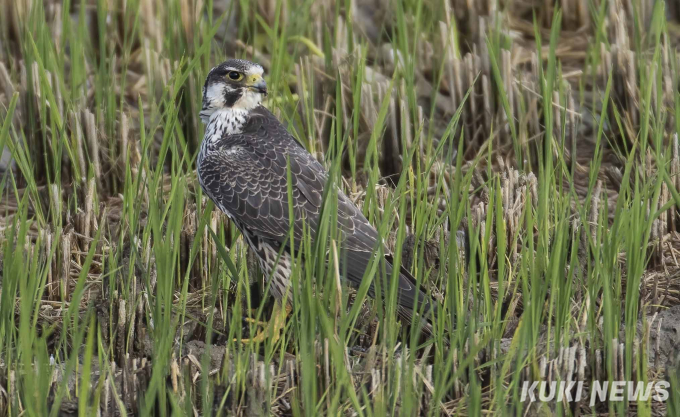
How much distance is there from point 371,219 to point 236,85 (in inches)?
38.5

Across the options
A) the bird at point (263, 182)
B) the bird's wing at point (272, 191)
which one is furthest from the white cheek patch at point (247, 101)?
the bird's wing at point (272, 191)

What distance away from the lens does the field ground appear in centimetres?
393

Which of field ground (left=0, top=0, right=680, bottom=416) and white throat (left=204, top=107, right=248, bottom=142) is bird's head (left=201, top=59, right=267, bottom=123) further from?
field ground (left=0, top=0, right=680, bottom=416)

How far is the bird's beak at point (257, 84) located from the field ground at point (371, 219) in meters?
0.33

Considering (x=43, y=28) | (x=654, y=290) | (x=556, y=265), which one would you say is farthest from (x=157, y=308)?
(x=43, y=28)

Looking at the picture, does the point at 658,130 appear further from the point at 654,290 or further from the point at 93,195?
the point at 93,195

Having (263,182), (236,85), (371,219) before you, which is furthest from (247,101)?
(371,219)

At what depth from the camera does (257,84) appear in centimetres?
556

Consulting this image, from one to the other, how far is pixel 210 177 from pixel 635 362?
2154 millimetres

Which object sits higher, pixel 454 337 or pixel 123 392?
pixel 454 337

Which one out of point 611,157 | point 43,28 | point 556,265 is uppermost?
point 43,28

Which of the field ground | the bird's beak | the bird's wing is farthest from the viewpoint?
the bird's beak

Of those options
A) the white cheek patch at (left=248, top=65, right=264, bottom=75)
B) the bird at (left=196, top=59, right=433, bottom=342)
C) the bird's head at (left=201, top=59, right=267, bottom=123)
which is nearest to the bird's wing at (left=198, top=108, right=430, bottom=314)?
the bird at (left=196, top=59, right=433, bottom=342)

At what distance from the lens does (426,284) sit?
464 centimetres
